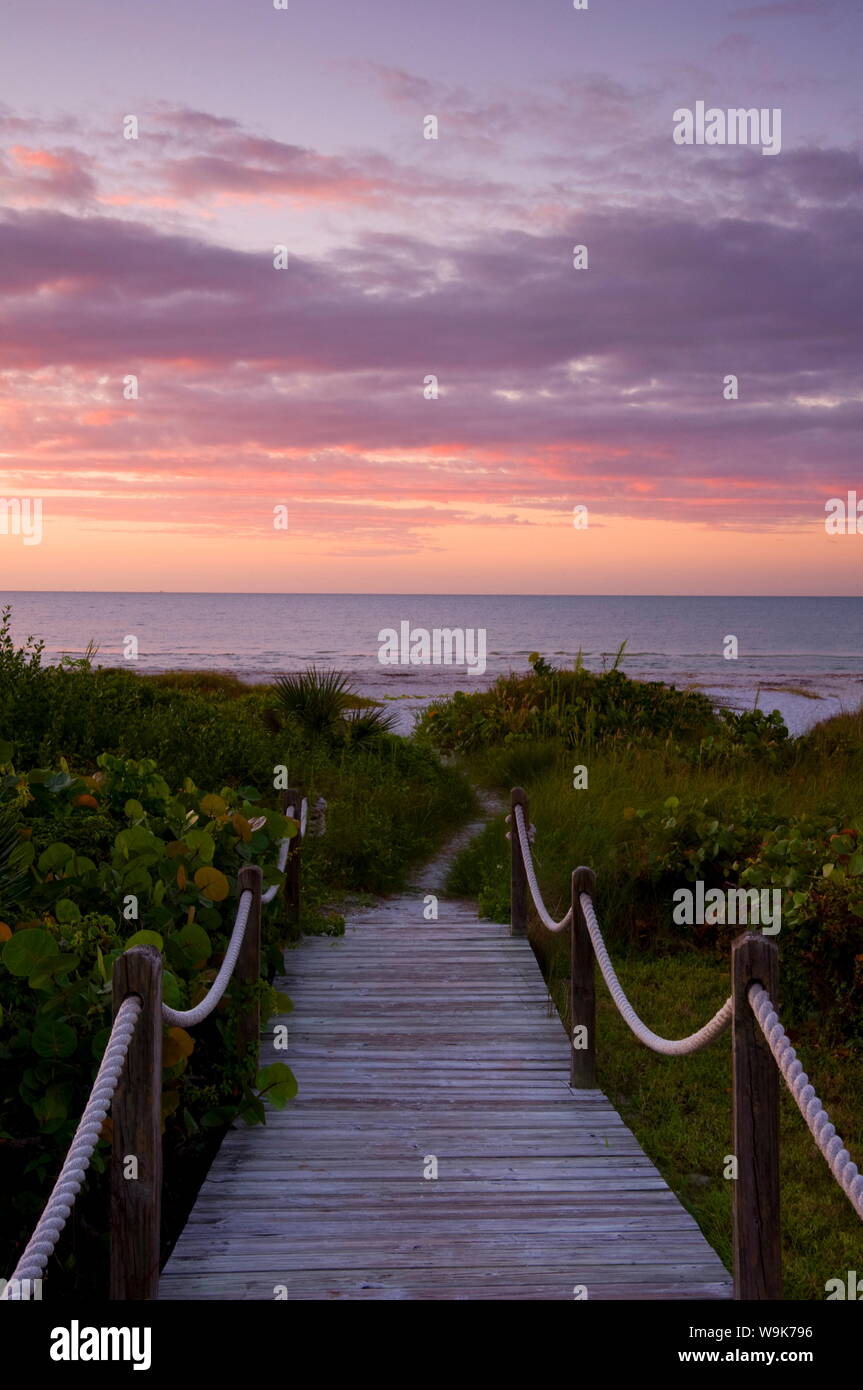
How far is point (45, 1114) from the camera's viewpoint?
345 cm

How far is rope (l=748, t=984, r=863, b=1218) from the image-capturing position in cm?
233

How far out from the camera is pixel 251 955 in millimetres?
5109

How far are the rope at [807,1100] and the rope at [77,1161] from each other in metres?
1.74

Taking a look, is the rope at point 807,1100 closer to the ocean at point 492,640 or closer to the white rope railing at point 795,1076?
the white rope railing at point 795,1076

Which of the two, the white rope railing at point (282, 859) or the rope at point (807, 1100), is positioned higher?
the rope at point (807, 1100)

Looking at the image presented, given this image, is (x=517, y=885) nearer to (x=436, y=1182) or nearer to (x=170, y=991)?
(x=436, y=1182)

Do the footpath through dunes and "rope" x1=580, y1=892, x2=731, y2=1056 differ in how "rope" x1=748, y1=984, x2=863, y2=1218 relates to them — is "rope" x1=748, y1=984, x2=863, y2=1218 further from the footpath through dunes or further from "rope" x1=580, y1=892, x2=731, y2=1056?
the footpath through dunes

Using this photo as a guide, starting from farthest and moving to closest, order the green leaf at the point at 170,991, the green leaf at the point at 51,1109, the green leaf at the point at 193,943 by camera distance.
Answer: the green leaf at the point at 193,943 < the green leaf at the point at 170,991 < the green leaf at the point at 51,1109

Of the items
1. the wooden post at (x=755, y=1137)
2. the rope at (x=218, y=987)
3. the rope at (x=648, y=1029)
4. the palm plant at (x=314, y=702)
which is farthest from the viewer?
the palm plant at (x=314, y=702)

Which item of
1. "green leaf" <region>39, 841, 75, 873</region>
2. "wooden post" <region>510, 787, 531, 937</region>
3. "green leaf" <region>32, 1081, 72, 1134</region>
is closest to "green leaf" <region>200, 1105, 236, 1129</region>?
"green leaf" <region>32, 1081, 72, 1134</region>

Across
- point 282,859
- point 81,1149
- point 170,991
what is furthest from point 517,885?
point 81,1149

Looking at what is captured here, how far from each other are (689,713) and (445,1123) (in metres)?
13.7

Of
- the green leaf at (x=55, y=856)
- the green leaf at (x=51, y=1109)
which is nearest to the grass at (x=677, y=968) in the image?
the green leaf at (x=51, y=1109)

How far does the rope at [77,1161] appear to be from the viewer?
6.93 feet
